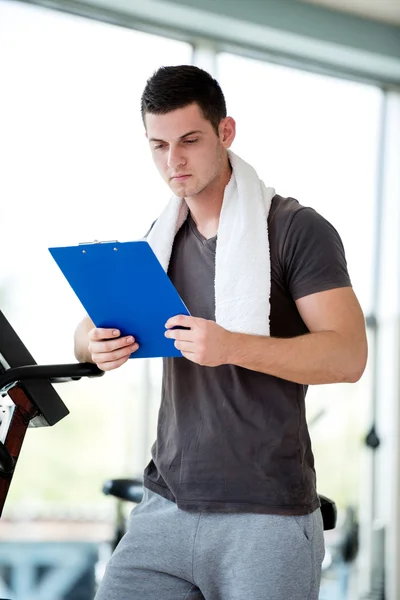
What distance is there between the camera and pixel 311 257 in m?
1.31

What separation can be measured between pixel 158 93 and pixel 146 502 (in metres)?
0.78

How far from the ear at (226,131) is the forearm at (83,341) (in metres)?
0.45

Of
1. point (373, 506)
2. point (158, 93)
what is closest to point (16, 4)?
point (158, 93)

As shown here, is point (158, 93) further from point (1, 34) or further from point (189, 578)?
point (1, 34)

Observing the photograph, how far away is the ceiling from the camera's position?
3426 millimetres

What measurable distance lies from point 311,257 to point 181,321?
263mm

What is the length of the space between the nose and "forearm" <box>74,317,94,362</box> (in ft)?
1.22

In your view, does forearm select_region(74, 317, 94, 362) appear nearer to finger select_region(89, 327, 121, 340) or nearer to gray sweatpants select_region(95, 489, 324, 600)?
finger select_region(89, 327, 121, 340)

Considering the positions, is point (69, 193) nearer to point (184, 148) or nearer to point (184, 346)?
point (184, 148)

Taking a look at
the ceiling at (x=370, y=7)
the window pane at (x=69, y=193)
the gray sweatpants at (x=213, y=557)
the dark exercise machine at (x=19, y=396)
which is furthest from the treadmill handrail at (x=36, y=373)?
the ceiling at (x=370, y=7)

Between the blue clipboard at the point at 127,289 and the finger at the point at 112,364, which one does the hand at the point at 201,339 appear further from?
the finger at the point at 112,364

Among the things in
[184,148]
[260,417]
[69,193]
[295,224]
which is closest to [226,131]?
[184,148]

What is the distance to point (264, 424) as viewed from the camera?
1341 millimetres

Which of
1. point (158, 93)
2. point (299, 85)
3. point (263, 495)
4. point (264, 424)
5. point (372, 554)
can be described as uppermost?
point (299, 85)
